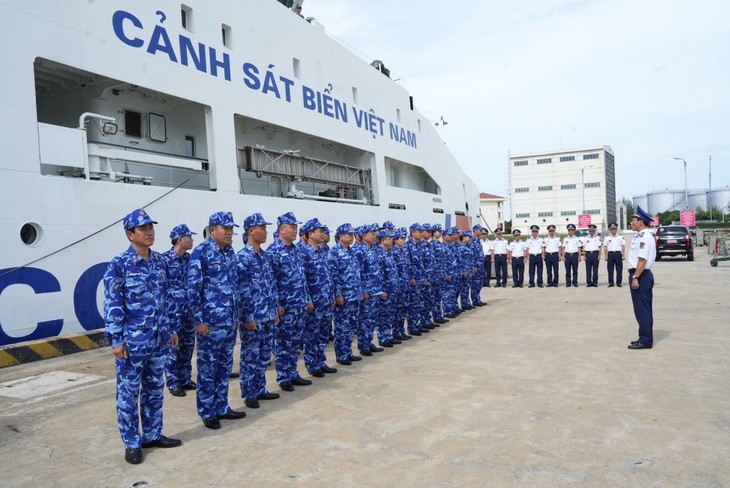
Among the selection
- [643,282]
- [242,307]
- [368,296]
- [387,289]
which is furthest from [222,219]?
[643,282]

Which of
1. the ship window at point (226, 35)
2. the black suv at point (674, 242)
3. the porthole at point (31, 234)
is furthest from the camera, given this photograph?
the black suv at point (674, 242)

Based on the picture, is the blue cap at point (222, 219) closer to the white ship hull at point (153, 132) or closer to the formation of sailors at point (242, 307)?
the formation of sailors at point (242, 307)

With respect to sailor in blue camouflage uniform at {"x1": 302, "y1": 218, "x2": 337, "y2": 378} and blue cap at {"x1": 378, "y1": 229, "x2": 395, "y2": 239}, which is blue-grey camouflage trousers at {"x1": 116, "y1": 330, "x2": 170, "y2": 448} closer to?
sailor in blue camouflage uniform at {"x1": 302, "y1": 218, "x2": 337, "y2": 378}

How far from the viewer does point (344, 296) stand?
518 centimetres

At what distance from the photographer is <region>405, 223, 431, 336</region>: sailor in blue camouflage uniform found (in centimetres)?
673

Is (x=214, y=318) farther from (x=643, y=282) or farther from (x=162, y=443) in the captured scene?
(x=643, y=282)

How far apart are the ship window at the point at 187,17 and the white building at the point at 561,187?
205 feet

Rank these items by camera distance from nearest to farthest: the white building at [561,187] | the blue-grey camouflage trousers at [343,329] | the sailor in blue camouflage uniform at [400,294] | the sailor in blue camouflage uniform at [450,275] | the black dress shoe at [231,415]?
1. the black dress shoe at [231,415]
2. the blue-grey camouflage trousers at [343,329]
3. the sailor in blue camouflage uniform at [400,294]
4. the sailor in blue camouflage uniform at [450,275]
5. the white building at [561,187]

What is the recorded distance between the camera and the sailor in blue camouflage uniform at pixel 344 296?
515 centimetres

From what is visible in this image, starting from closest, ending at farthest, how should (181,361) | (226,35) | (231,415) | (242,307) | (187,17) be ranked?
(231,415)
(242,307)
(181,361)
(187,17)
(226,35)

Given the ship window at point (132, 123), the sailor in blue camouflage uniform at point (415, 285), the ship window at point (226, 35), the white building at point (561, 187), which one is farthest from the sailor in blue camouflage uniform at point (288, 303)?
the white building at point (561, 187)

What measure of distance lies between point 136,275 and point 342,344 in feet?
8.58

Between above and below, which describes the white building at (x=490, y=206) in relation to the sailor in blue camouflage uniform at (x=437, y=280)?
above

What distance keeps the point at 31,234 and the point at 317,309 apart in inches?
127
